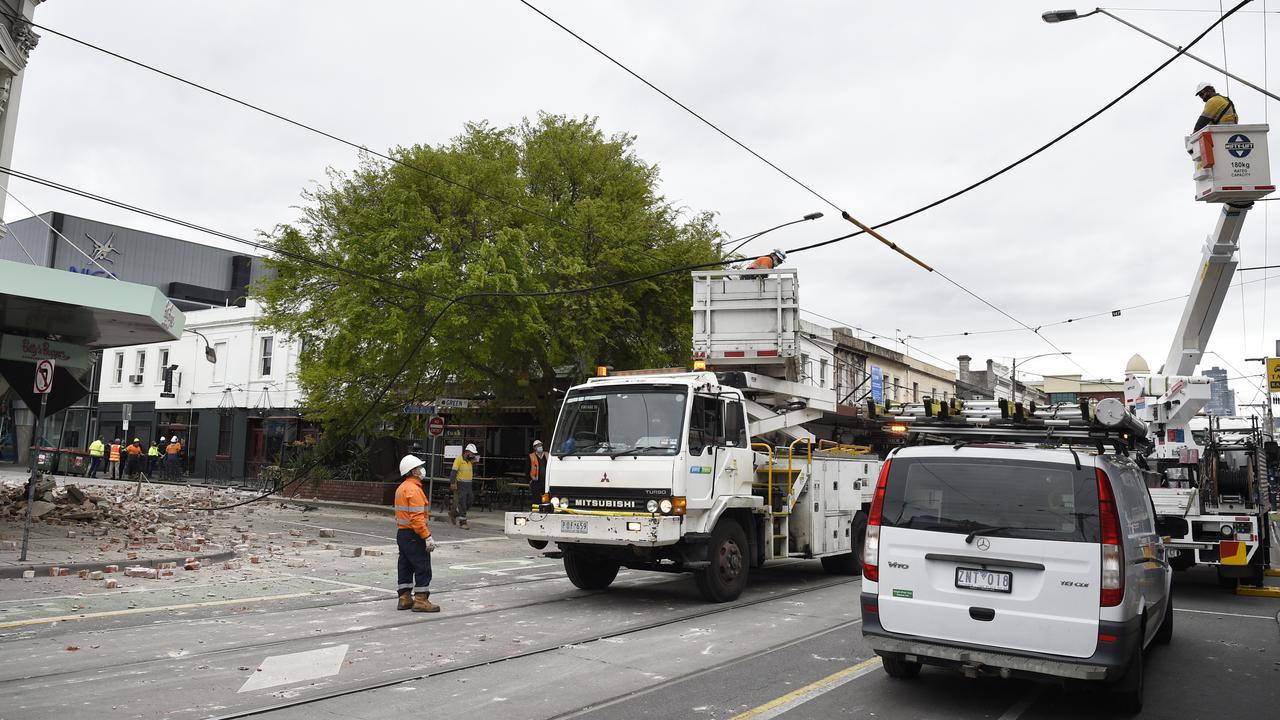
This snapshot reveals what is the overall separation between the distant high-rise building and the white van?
6895mm

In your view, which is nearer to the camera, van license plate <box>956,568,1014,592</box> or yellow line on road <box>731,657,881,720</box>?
van license plate <box>956,568,1014,592</box>

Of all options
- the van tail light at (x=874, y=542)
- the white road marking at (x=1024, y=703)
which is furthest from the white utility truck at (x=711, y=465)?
the white road marking at (x=1024, y=703)

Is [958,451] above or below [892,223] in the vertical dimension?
below

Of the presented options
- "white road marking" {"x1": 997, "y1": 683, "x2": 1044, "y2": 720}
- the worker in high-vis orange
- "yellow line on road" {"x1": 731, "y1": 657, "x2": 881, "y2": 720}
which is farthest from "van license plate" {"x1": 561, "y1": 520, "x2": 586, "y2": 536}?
"white road marking" {"x1": 997, "y1": 683, "x2": 1044, "y2": 720}

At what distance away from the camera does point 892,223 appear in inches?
580

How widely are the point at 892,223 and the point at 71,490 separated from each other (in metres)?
16.7

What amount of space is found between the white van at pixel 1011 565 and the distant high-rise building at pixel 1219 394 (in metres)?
6.90

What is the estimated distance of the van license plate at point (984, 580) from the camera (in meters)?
5.71

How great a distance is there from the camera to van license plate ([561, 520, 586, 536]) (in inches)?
388

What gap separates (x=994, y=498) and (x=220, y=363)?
131 feet

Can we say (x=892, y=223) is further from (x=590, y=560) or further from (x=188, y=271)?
(x=188, y=271)

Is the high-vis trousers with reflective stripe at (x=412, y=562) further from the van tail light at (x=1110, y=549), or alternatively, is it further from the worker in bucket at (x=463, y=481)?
the worker in bucket at (x=463, y=481)

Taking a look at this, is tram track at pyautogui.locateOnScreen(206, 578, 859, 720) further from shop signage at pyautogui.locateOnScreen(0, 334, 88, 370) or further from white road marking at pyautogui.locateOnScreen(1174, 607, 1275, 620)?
shop signage at pyautogui.locateOnScreen(0, 334, 88, 370)

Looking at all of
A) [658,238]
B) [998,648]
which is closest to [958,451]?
[998,648]
